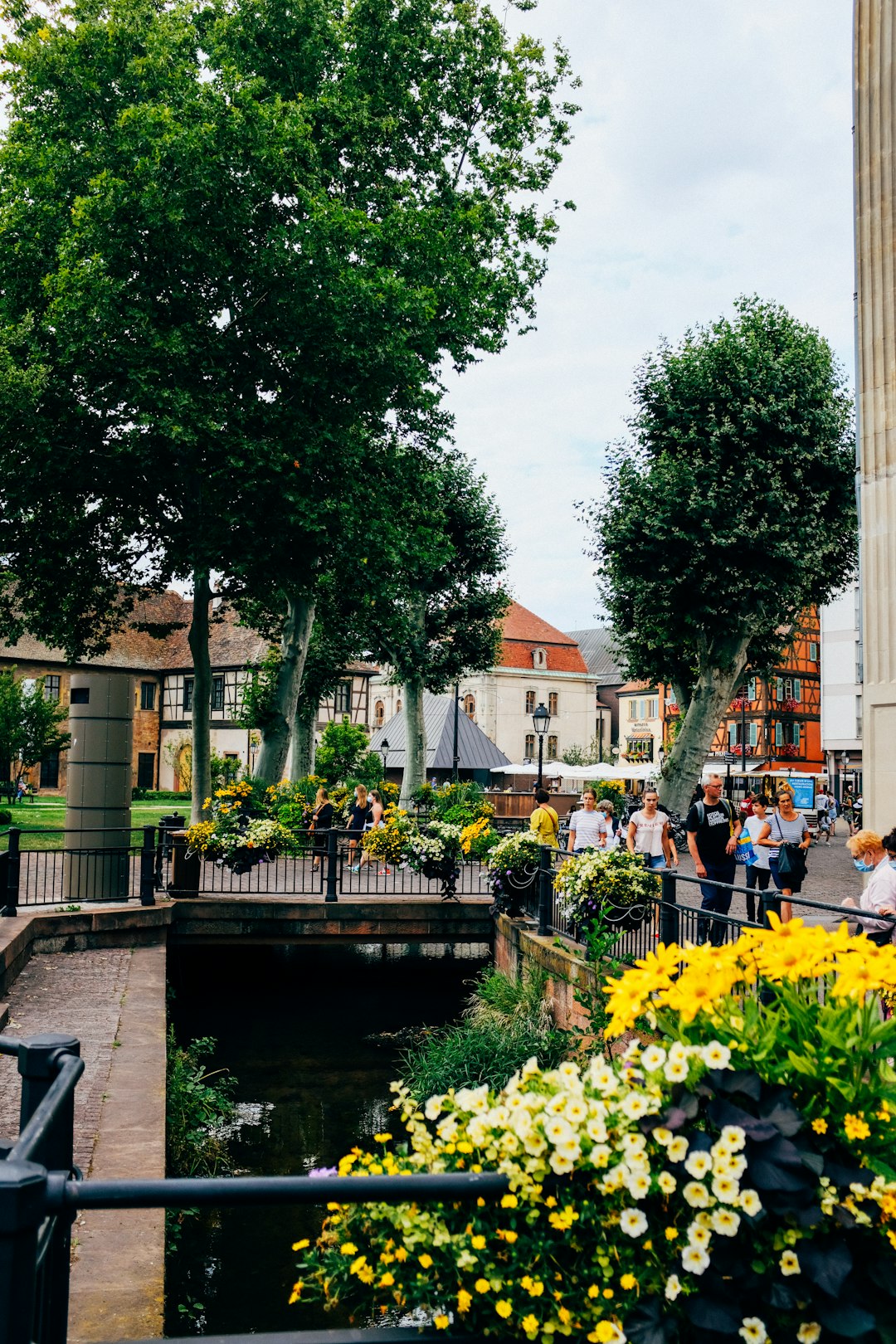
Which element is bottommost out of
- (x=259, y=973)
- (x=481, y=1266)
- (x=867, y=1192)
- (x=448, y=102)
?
(x=259, y=973)

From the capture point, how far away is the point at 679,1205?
229 cm

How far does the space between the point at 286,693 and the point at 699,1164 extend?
77.4ft

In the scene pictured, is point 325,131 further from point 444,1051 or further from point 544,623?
point 544,623

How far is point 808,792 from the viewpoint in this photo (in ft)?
147

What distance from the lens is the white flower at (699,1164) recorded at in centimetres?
220

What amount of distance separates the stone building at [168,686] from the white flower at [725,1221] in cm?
5822

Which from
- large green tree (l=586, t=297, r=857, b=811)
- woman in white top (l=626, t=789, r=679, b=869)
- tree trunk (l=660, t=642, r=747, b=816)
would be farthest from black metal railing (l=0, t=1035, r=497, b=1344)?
tree trunk (l=660, t=642, r=747, b=816)

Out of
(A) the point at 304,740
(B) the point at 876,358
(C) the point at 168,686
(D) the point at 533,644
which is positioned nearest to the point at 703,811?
(B) the point at 876,358

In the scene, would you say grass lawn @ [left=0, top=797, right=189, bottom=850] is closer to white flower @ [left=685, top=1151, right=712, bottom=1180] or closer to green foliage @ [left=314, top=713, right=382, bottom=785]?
green foliage @ [left=314, top=713, right=382, bottom=785]

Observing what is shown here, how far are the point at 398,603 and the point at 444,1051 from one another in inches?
768

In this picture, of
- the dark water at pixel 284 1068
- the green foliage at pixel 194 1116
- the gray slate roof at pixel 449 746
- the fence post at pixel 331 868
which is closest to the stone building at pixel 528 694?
the gray slate roof at pixel 449 746

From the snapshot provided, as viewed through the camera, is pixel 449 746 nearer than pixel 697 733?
No

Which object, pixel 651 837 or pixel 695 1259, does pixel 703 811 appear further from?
pixel 695 1259


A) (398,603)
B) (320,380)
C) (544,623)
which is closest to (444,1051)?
(320,380)
